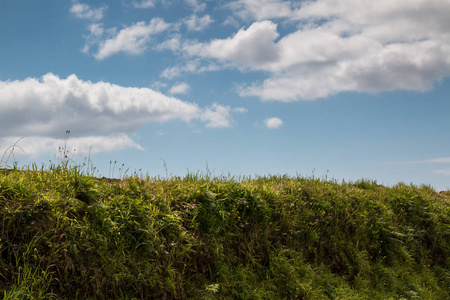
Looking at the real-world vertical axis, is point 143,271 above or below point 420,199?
below

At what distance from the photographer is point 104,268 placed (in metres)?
5.61

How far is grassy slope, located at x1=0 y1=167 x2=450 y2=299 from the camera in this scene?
17.8 feet

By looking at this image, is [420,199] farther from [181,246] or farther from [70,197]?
[70,197]

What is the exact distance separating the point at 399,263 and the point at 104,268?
804cm

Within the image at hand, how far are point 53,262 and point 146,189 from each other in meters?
2.12

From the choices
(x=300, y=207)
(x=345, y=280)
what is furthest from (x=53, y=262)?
(x=345, y=280)

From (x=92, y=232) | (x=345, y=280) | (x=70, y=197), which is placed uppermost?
(x=70, y=197)

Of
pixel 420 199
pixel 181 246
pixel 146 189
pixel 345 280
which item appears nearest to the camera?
pixel 181 246

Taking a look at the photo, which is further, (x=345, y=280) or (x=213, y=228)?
(x=345, y=280)

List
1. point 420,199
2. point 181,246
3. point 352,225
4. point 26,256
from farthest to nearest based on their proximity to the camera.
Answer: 1. point 420,199
2. point 352,225
3. point 181,246
4. point 26,256

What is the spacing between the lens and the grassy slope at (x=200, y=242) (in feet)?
17.8

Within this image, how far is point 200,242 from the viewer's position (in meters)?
6.71

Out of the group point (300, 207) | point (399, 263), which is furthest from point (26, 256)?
point (399, 263)

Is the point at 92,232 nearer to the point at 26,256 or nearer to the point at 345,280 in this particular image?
the point at 26,256
